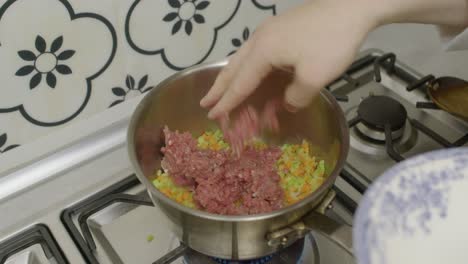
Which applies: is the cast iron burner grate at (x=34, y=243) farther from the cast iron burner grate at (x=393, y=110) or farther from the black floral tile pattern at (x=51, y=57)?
the cast iron burner grate at (x=393, y=110)

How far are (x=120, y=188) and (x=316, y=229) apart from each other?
0.26 metres

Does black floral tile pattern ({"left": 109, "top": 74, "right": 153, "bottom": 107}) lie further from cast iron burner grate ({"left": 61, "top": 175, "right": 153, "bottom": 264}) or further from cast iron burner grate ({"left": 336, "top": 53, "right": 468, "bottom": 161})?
cast iron burner grate ({"left": 336, "top": 53, "right": 468, "bottom": 161})

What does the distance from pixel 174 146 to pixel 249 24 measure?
208 mm

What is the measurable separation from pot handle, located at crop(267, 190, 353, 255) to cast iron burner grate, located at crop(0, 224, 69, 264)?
231mm

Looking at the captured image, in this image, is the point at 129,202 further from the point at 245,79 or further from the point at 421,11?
the point at 421,11

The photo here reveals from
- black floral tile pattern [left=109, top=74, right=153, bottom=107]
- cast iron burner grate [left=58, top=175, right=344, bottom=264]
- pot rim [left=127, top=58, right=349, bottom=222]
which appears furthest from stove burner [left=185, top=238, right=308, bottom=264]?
black floral tile pattern [left=109, top=74, right=153, bottom=107]

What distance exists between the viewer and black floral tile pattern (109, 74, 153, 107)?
67cm

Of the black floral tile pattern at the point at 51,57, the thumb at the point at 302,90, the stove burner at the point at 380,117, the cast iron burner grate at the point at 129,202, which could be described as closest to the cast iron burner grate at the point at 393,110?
the stove burner at the point at 380,117

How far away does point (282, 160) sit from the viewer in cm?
66

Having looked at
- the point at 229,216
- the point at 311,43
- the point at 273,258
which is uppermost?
the point at 311,43

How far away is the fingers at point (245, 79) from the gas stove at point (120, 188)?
0.51ft

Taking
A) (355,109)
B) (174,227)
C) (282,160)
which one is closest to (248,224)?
(174,227)

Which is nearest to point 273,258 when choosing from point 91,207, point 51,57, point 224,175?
point 224,175

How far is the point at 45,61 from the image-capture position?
591mm
